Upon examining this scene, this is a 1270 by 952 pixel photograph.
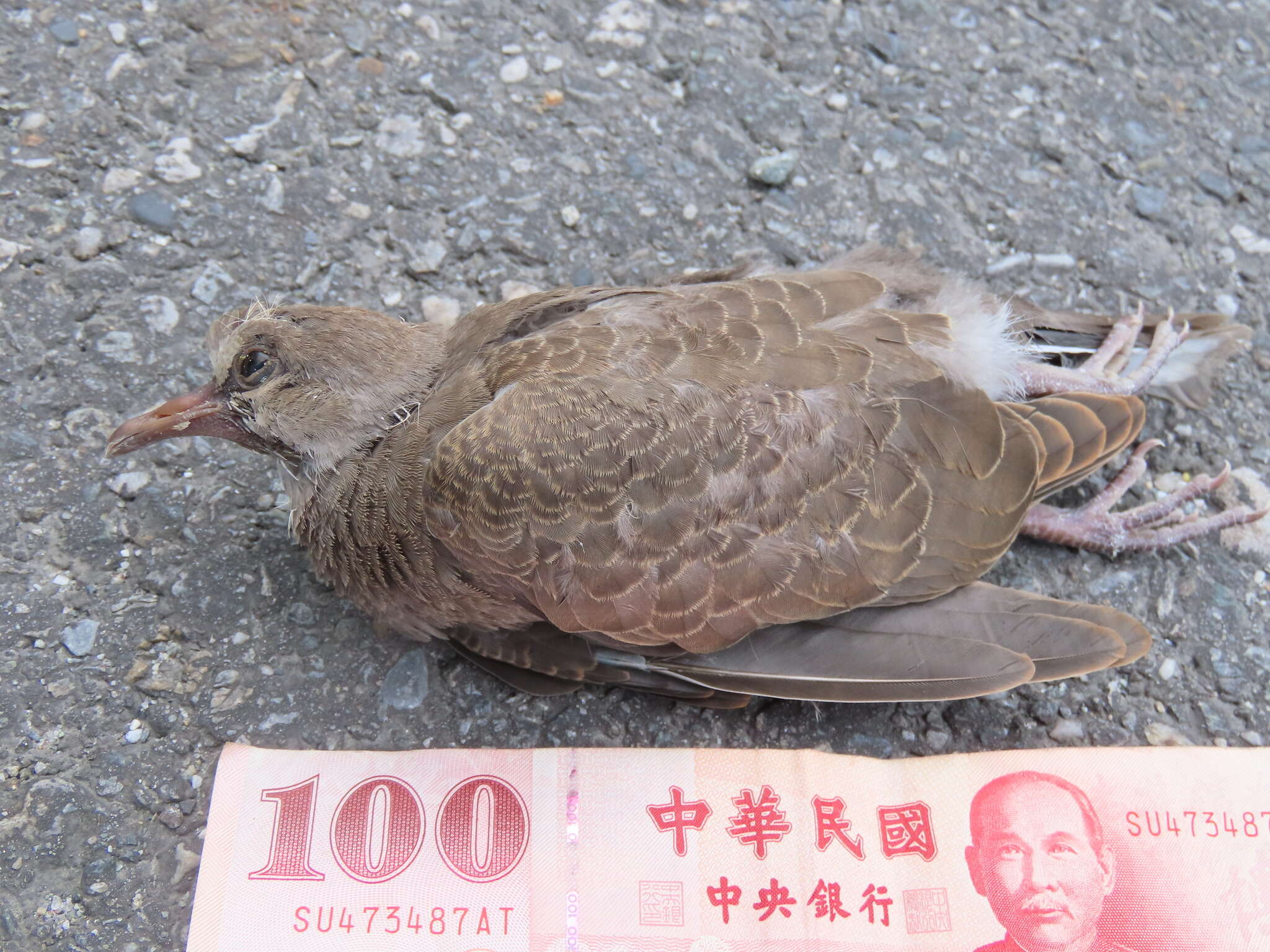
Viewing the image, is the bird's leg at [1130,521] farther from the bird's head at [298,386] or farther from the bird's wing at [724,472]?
the bird's head at [298,386]

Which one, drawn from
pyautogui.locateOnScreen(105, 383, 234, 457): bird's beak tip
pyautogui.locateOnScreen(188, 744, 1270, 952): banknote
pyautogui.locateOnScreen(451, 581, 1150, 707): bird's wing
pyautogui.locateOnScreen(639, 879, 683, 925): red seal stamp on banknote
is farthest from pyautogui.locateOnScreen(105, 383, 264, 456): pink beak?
pyautogui.locateOnScreen(639, 879, 683, 925): red seal stamp on banknote

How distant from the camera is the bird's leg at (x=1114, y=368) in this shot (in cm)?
247

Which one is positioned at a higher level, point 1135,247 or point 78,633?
point 1135,247

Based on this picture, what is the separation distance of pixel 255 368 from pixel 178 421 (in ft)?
0.73

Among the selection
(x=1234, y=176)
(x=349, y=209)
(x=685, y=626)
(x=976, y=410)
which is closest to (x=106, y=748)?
(x=685, y=626)

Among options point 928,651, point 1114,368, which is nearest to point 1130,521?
point 1114,368

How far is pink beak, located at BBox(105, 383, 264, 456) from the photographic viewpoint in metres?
2.24

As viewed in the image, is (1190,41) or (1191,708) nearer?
(1191,708)

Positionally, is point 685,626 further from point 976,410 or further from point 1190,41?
point 1190,41

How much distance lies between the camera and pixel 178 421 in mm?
2238

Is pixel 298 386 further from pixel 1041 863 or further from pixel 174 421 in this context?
pixel 1041 863

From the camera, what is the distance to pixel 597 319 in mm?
2211

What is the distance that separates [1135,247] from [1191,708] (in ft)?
4.97

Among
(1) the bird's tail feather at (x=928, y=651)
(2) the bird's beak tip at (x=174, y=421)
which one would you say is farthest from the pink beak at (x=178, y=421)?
(1) the bird's tail feather at (x=928, y=651)
